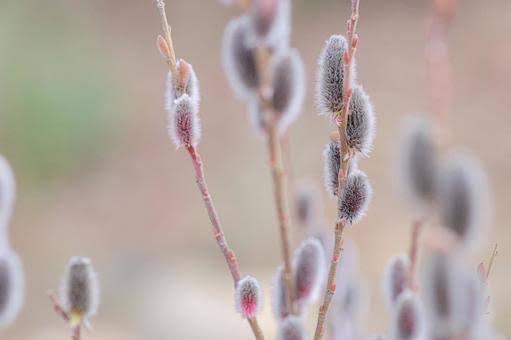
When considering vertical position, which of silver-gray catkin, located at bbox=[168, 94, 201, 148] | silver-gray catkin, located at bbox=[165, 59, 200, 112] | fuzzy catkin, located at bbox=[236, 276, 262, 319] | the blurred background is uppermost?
the blurred background

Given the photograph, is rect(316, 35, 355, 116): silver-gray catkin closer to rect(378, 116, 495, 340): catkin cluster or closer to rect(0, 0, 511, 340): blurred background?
rect(378, 116, 495, 340): catkin cluster

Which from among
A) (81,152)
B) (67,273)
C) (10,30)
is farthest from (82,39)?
(67,273)

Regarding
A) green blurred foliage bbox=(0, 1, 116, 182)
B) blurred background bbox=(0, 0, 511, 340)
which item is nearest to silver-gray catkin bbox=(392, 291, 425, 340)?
blurred background bbox=(0, 0, 511, 340)

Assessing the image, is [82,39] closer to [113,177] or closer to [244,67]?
[113,177]

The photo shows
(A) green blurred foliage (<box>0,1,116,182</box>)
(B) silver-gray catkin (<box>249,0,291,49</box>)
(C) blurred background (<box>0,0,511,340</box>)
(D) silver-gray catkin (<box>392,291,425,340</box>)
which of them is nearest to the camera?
(B) silver-gray catkin (<box>249,0,291,49</box>)

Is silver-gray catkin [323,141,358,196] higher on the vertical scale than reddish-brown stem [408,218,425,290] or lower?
lower

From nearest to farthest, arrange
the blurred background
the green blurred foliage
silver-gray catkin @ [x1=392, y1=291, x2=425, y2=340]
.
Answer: silver-gray catkin @ [x1=392, y1=291, x2=425, y2=340]
the blurred background
the green blurred foliage

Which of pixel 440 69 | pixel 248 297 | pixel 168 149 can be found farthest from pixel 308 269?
pixel 168 149

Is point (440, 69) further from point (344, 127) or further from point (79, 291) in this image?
point (79, 291)
